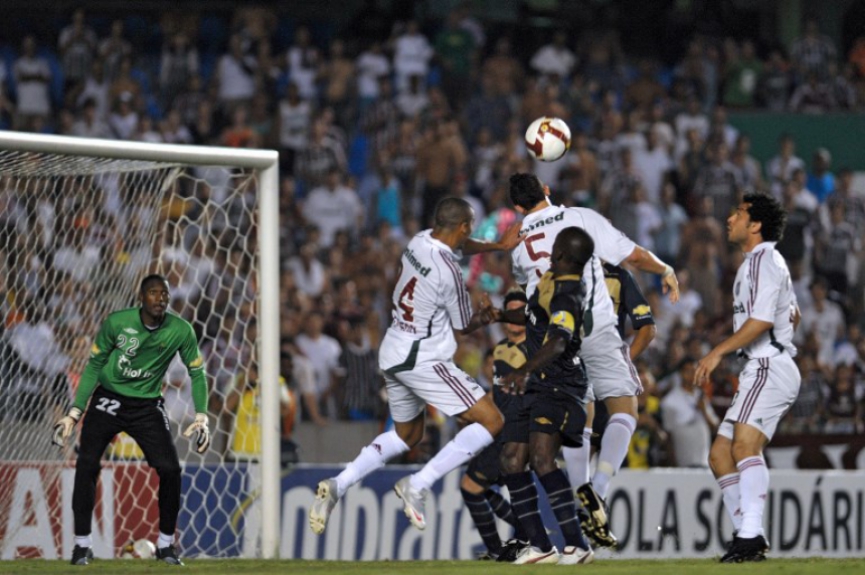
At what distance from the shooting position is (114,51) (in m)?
20.9

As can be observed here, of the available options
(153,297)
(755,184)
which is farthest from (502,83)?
(153,297)

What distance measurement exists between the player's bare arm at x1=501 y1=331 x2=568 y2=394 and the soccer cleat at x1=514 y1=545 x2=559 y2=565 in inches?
45.1

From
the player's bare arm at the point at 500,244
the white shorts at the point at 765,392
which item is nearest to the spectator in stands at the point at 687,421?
the player's bare arm at the point at 500,244

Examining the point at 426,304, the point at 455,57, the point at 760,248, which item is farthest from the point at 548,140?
the point at 455,57

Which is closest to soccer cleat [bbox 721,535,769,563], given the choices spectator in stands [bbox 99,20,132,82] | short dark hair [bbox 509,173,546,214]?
short dark hair [bbox 509,173,546,214]

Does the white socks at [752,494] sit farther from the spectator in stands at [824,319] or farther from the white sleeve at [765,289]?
the spectator in stands at [824,319]

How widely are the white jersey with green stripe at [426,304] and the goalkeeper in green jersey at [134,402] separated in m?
1.43

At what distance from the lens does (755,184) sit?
21.3 meters

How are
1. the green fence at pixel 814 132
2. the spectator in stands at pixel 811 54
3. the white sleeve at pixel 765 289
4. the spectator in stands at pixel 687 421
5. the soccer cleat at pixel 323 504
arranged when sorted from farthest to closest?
the spectator in stands at pixel 811 54 → the green fence at pixel 814 132 → the spectator in stands at pixel 687 421 → the soccer cleat at pixel 323 504 → the white sleeve at pixel 765 289

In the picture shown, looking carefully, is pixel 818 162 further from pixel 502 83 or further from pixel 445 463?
pixel 445 463

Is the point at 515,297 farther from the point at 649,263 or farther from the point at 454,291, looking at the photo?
the point at 649,263

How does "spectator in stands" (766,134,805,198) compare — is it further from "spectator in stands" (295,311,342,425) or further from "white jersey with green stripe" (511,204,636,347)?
"white jersey with green stripe" (511,204,636,347)

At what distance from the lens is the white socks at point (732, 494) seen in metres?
10.5

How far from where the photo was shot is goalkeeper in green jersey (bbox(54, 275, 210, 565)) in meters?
11.2
